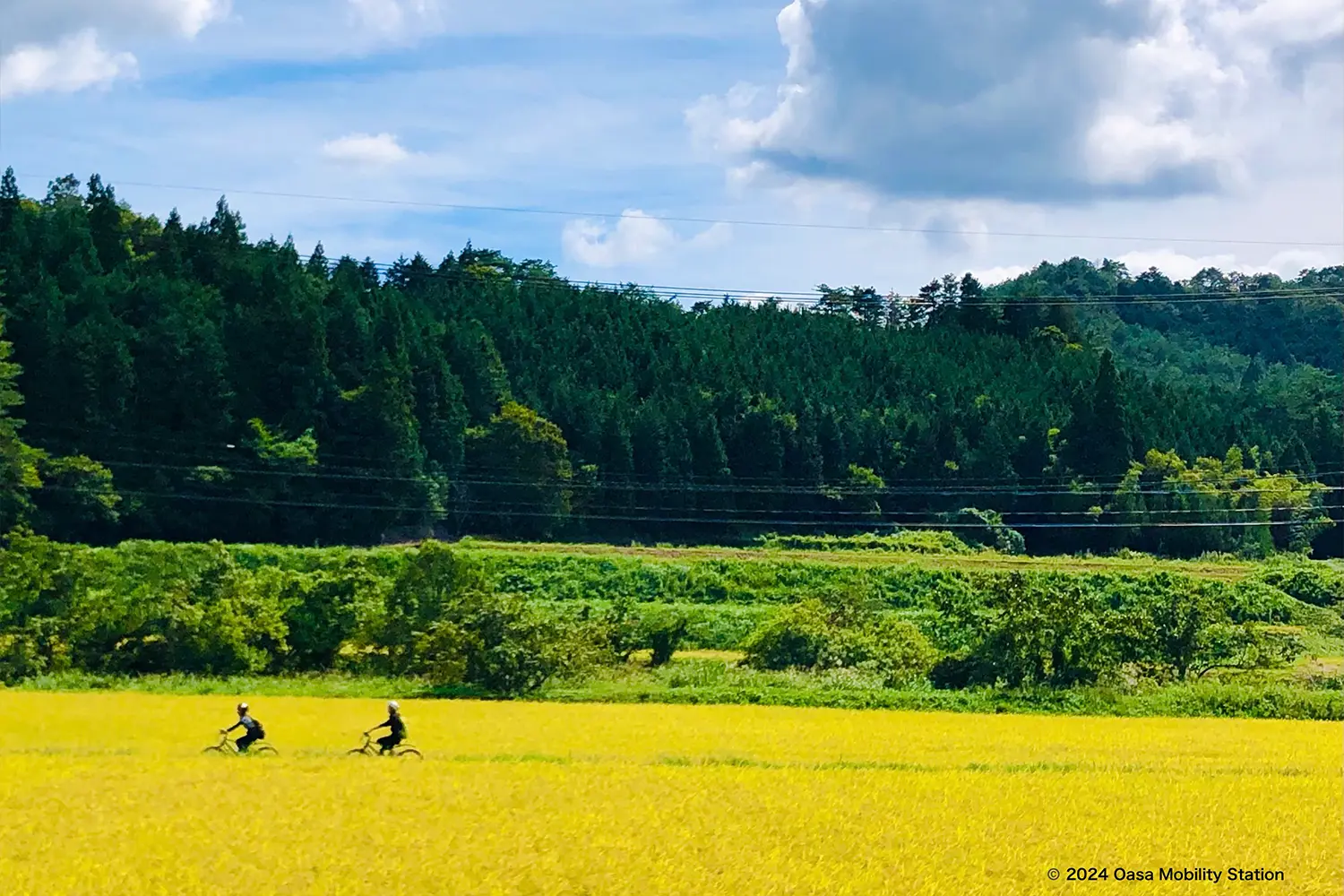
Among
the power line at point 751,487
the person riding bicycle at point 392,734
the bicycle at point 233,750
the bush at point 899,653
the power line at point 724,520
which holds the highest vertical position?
the power line at point 751,487

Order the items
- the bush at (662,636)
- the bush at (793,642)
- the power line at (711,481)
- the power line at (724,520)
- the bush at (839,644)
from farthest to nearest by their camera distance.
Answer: the power line at (711,481) → the power line at (724,520) → the bush at (662,636) → the bush at (793,642) → the bush at (839,644)

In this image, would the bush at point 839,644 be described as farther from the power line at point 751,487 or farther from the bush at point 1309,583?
the power line at point 751,487

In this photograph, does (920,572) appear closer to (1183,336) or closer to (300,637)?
(300,637)

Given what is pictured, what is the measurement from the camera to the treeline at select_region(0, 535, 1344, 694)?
1449 inches

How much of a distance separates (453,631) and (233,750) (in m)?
13.1

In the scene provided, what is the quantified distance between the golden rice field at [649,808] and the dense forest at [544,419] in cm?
3327

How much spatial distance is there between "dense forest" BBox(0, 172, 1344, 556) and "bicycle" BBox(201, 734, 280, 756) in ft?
109

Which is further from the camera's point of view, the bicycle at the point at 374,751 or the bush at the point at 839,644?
the bush at the point at 839,644

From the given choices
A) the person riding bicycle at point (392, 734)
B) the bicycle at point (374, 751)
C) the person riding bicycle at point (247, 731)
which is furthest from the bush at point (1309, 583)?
the person riding bicycle at point (247, 731)

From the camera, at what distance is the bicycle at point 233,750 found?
23844 millimetres

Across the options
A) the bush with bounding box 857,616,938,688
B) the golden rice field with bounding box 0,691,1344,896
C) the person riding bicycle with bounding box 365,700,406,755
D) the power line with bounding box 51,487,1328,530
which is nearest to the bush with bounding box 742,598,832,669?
the bush with bounding box 857,616,938,688

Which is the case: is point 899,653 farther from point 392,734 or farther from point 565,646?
point 392,734

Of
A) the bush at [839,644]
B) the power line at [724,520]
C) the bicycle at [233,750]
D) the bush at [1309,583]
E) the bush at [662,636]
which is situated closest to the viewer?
the bicycle at [233,750]

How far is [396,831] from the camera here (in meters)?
18.5
